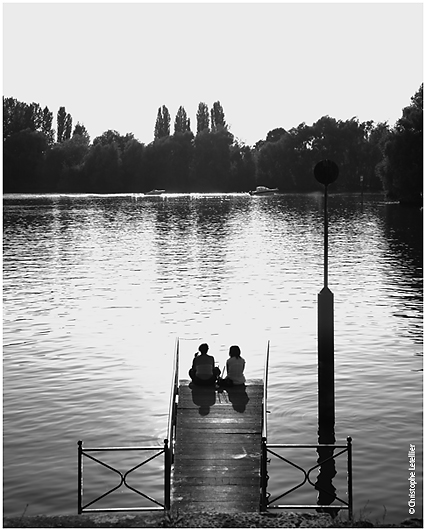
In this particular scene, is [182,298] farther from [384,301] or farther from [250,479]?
[250,479]

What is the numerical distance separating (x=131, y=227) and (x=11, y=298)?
57.3m

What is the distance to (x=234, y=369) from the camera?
22266 millimetres

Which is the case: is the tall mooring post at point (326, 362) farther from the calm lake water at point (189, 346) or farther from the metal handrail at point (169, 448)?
the metal handrail at point (169, 448)

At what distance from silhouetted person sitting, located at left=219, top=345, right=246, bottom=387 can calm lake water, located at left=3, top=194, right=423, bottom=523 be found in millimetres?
1728

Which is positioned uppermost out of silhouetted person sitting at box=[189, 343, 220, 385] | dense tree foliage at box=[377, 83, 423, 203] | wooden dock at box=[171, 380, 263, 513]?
dense tree foliage at box=[377, 83, 423, 203]

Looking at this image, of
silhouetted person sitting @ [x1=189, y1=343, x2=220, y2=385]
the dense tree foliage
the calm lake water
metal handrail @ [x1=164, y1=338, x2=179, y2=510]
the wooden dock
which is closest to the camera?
metal handrail @ [x1=164, y1=338, x2=179, y2=510]

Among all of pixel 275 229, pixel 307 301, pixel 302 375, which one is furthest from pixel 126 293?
pixel 275 229

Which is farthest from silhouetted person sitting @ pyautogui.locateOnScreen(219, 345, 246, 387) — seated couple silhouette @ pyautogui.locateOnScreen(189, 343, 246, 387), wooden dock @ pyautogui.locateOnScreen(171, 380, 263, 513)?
wooden dock @ pyautogui.locateOnScreen(171, 380, 263, 513)

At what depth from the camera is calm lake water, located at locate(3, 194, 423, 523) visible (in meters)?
20.0

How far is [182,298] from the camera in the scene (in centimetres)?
4522

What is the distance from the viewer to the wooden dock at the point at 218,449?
55.3 ft

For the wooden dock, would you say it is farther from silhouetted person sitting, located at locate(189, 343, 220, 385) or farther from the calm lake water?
the calm lake water

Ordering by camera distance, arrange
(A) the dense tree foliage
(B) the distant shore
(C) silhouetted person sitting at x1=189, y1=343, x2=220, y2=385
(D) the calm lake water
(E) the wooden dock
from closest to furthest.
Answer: (B) the distant shore < (E) the wooden dock < (D) the calm lake water < (C) silhouetted person sitting at x1=189, y1=343, x2=220, y2=385 < (A) the dense tree foliage

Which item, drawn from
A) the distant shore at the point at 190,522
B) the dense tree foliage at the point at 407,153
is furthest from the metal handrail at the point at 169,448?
the dense tree foliage at the point at 407,153
